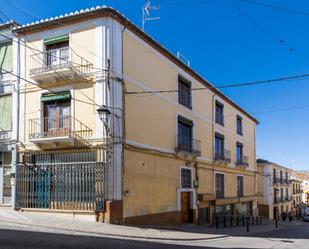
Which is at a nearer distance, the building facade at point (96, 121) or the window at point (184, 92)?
the building facade at point (96, 121)

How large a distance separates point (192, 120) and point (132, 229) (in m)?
12.6

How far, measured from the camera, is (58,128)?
769 inches

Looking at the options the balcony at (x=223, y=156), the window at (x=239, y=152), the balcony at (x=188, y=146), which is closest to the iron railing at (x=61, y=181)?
the balcony at (x=188, y=146)

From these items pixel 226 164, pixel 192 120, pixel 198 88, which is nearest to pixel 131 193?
pixel 192 120

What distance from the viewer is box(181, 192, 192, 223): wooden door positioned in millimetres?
25734

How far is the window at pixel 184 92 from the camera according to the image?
26.7m

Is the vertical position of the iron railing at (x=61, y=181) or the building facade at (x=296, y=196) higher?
the iron railing at (x=61, y=181)

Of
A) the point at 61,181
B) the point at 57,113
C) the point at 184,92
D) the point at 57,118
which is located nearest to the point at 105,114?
the point at 57,118

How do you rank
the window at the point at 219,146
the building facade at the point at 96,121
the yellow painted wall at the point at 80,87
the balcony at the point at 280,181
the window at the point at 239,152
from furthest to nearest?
the balcony at the point at 280,181 < the window at the point at 239,152 < the window at the point at 219,146 < the yellow painted wall at the point at 80,87 < the building facade at the point at 96,121

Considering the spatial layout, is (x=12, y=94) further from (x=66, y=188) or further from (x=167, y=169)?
(x=167, y=169)

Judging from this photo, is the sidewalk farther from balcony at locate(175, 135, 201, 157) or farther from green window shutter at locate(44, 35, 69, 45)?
green window shutter at locate(44, 35, 69, 45)

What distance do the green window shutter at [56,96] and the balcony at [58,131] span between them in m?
0.88

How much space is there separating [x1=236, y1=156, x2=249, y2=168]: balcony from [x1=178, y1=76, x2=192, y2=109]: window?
12356mm

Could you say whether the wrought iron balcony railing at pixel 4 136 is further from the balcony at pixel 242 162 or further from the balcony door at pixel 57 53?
the balcony at pixel 242 162
